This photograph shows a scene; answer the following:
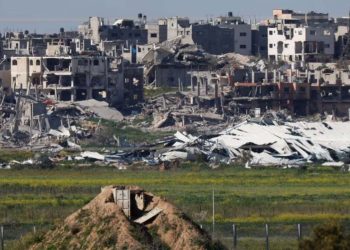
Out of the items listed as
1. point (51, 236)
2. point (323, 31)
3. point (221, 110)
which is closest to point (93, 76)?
point (221, 110)

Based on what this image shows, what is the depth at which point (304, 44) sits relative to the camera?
319ft

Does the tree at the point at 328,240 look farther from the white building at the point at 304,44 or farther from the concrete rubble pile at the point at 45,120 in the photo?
the white building at the point at 304,44

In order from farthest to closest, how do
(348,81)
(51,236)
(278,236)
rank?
1. (348,81)
2. (278,236)
3. (51,236)

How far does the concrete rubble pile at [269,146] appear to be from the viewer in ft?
198

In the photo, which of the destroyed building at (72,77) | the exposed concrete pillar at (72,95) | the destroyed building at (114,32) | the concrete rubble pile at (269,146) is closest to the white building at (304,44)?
the destroyed building at (114,32)

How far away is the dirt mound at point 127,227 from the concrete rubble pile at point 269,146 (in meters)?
29.1

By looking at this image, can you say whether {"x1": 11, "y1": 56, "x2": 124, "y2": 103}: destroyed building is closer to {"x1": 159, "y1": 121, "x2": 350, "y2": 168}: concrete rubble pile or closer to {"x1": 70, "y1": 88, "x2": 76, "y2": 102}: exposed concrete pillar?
{"x1": 70, "y1": 88, "x2": 76, "y2": 102}: exposed concrete pillar

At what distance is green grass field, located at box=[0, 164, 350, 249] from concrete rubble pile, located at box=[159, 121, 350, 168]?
8.49 feet

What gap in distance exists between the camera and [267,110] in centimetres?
8231

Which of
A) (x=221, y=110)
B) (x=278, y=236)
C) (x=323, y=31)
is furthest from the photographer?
(x=323, y=31)

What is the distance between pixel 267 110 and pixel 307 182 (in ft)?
100

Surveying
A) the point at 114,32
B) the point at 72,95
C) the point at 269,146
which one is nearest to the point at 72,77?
the point at 72,95

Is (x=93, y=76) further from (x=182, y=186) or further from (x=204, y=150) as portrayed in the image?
(x=182, y=186)

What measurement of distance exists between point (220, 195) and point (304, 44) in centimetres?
5165
